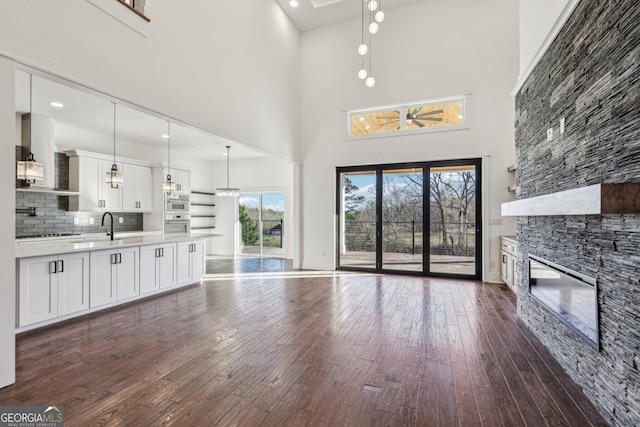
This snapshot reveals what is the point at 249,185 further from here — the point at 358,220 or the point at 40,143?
the point at 40,143

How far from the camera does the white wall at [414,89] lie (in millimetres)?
5602

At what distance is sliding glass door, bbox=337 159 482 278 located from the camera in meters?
5.88

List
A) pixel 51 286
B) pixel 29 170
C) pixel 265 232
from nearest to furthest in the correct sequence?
pixel 51 286
pixel 29 170
pixel 265 232

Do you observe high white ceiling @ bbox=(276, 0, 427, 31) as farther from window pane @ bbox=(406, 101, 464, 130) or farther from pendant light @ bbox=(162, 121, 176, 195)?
pendant light @ bbox=(162, 121, 176, 195)

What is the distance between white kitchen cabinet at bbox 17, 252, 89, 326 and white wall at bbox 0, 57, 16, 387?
1.21 metres

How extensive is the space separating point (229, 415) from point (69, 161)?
698 centimetres

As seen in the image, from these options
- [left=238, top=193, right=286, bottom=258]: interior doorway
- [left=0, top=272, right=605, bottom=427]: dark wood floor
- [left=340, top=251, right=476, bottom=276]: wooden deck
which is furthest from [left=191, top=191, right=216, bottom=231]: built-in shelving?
[left=0, top=272, right=605, bottom=427]: dark wood floor

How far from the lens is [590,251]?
210 centimetres

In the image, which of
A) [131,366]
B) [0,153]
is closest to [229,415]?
[131,366]

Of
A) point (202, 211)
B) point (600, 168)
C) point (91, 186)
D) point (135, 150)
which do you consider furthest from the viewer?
point (202, 211)

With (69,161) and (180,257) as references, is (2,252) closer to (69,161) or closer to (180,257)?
(180,257)

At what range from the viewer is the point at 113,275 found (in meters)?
4.12

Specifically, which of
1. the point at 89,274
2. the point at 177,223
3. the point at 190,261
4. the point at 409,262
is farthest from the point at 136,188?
the point at 409,262

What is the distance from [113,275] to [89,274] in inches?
12.5
